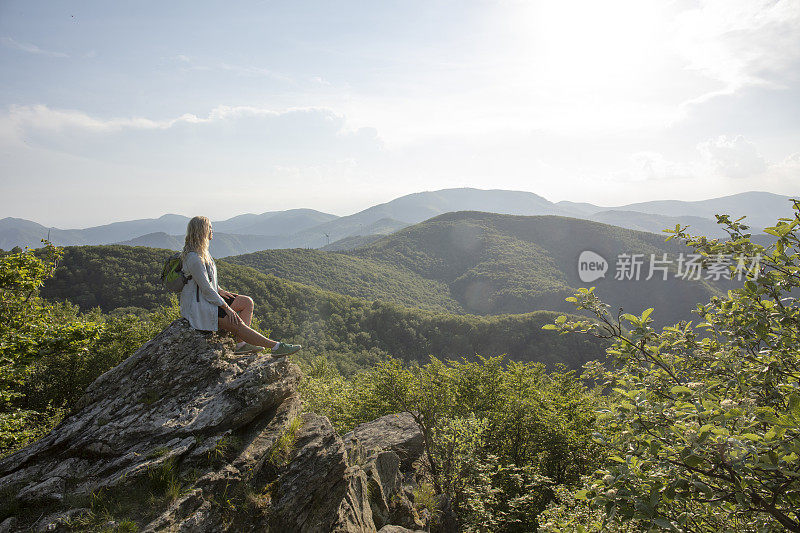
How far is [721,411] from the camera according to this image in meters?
3.29

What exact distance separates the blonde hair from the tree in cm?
615

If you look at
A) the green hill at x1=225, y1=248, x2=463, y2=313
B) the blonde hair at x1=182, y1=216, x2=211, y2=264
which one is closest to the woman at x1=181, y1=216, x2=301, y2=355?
the blonde hair at x1=182, y1=216, x2=211, y2=264

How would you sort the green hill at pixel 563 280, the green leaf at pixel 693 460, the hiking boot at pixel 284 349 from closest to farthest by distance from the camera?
the green leaf at pixel 693 460 < the hiking boot at pixel 284 349 < the green hill at pixel 563 280

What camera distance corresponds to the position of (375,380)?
692 inches

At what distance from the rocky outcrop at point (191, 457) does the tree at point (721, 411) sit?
4.53 meters

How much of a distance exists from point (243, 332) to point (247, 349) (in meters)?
0.52

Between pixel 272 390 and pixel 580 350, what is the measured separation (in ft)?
300

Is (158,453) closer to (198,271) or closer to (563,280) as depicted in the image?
(198,271)

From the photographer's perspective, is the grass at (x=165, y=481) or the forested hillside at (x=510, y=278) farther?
the forested hillside at (x=510, y=278)

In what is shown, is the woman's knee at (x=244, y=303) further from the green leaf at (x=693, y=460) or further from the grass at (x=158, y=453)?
the green leaf at (x=693, y=460)

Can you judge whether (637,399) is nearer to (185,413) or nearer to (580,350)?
(185,413)

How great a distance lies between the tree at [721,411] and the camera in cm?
301

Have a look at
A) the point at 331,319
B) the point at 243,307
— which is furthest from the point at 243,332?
the point at 331,319
